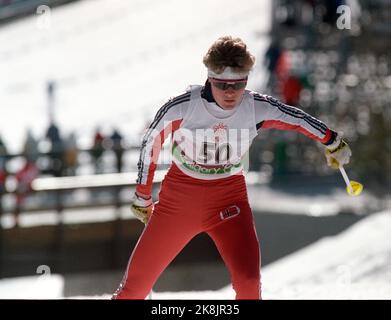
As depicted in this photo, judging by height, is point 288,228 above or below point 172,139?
below

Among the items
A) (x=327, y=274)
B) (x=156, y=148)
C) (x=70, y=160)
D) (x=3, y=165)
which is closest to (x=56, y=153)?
(x=70, y=160)

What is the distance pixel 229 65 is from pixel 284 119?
0.42 m

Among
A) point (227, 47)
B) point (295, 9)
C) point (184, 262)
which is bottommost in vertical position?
point (184, 262)

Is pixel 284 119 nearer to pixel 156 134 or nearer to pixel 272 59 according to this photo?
pixel 156 134

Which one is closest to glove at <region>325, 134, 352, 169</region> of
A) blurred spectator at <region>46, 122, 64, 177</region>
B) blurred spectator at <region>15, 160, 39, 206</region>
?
blurred spectator at <region>15, 160, 39, 206</region>

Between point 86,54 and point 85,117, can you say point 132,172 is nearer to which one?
point 85,117

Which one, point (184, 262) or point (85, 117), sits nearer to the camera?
point (184, 262)

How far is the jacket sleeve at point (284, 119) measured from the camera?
4703mm

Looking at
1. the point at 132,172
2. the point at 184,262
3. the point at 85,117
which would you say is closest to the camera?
the point at 184,262

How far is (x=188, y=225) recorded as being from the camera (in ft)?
15.4

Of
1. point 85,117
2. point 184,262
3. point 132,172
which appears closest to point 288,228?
point 184,262

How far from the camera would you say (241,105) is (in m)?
4.65

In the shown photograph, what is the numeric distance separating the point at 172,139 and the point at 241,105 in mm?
368

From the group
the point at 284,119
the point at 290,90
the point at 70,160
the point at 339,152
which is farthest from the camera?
the point at 290,90
